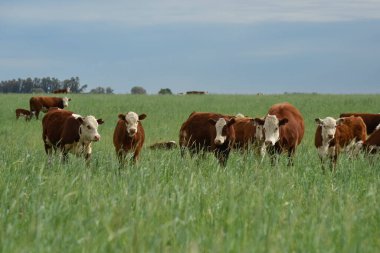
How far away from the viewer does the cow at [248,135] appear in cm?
1253

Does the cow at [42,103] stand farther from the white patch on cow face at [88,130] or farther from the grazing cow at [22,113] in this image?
the white patch on cow face at [88,130]

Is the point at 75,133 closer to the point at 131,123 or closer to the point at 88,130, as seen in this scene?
the point at 88,130

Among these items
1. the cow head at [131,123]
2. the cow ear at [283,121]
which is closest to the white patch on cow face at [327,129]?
the cow ear at [283,121]

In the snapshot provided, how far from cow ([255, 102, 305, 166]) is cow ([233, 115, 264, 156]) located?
0.23 m

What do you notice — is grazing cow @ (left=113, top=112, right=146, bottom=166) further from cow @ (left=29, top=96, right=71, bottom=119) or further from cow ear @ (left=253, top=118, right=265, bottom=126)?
cow @ (left=29, top=96, right=71, bottom=119)

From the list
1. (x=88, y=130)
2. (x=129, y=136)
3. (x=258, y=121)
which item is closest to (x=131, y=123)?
(x=129, y=136)

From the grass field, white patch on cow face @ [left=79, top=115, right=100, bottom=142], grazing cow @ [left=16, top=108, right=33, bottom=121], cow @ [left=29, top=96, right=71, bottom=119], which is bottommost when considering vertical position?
grazing cow @ [left=16, top=108, right=33, bottom=121]

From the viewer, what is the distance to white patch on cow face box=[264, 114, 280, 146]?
1196 cm

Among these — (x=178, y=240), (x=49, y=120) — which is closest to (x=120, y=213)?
(x=178, y=240)

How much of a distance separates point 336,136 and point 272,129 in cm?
146

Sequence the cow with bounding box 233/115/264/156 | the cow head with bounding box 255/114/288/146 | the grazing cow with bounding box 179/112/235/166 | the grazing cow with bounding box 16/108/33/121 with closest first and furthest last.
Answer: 1. the cow head with bounding box 255/114/288/146
2. the grazing cow with bounding box 179/112/235/166
3. the cow with bounding box 233/115/264/156
4. the grazing cow with bounding box 16/108/33/121

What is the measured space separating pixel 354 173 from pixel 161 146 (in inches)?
345

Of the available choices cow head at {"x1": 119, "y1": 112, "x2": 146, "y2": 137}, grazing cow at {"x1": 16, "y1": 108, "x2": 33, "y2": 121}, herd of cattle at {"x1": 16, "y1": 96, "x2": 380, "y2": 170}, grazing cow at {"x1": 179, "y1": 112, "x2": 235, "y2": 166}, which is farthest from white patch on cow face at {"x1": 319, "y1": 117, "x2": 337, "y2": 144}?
grazing cow at {"x1": 16, "y1": 108, "x2": 33, "y2": 121}

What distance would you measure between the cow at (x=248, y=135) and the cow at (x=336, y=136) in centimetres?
107
